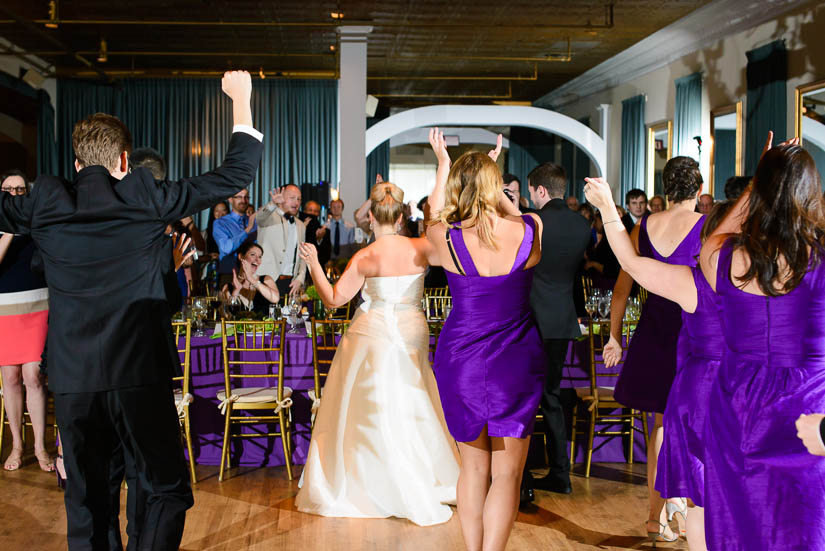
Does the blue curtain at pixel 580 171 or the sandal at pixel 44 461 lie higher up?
the blue curtain at pixel 580 171

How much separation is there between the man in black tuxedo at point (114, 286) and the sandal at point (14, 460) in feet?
8.62

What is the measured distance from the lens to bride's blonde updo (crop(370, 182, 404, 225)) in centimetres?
392

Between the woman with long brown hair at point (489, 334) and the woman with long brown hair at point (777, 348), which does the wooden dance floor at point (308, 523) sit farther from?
the woman with long brown hair at point (777, 348)

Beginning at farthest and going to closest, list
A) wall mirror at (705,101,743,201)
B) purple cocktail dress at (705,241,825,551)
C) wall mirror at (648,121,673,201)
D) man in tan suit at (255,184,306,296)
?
1. wall mirror at (648,121,673,201)
2. wall mirror at (705,101,743,201)
3. man in tan suit at (255,184,306,296)
4. purple cocktail dress at (705,241,825,551)

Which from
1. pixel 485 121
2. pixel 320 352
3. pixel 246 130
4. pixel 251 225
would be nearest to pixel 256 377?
pixel 320 352

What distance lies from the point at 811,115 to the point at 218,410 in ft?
23.0

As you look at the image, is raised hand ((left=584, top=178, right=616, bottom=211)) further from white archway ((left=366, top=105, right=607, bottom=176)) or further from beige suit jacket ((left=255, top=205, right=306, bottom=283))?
white archway ((left=366, top=105, right=607, bottom=176))

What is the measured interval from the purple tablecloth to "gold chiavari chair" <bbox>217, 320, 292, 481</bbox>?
0.24 ft

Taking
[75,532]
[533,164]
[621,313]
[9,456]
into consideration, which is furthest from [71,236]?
[533,164]

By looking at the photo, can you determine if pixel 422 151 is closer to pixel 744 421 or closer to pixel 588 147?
pixel 588 147

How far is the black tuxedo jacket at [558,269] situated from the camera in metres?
4.17

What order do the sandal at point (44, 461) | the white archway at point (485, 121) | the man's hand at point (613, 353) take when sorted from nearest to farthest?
the man's hand at point (613, 353)
the sandal at point (44, 461)
the white archway at point (485, 121)

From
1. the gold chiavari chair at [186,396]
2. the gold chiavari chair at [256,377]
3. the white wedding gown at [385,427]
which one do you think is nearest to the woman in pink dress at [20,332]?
the gold chiavari chair at [186,396]

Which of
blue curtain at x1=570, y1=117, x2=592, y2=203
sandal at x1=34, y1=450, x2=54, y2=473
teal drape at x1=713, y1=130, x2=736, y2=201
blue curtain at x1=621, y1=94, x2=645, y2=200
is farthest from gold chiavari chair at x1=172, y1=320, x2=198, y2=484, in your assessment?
blue curtain at x1=570, y1=117, x2=592, y2=203
